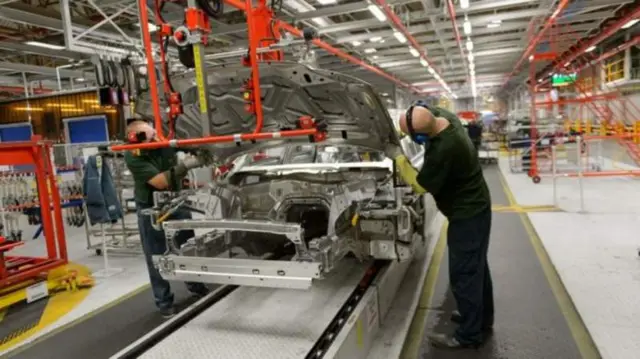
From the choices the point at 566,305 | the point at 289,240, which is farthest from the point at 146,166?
the point at 566,305

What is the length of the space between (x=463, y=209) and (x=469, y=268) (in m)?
0.41

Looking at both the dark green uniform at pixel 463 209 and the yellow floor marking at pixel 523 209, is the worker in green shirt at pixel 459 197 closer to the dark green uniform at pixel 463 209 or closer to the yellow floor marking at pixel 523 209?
the dark green uniform at pixel 463 209

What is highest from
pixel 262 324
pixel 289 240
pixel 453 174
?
pixel 453 174

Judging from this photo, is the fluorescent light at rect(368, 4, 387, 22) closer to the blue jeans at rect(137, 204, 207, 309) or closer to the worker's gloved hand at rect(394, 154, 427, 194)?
the worker's gloved hand at rect(394, 154, 427, 194)

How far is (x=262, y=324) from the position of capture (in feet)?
10.1

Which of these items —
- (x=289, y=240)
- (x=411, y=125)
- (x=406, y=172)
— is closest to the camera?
(x=411, y=125)

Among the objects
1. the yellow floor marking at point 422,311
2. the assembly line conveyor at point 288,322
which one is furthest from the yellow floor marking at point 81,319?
the yellow floor marking at point 422,311

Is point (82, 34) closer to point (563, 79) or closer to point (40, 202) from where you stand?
point (40, 202)

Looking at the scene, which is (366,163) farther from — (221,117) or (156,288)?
(156,288)

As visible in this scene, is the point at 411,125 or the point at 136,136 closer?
the point at 411,125

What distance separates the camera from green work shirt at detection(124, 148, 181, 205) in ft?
12.7

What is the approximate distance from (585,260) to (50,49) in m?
10.5

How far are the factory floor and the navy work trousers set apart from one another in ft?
0.58

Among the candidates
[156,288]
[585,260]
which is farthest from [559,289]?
[156,288]
